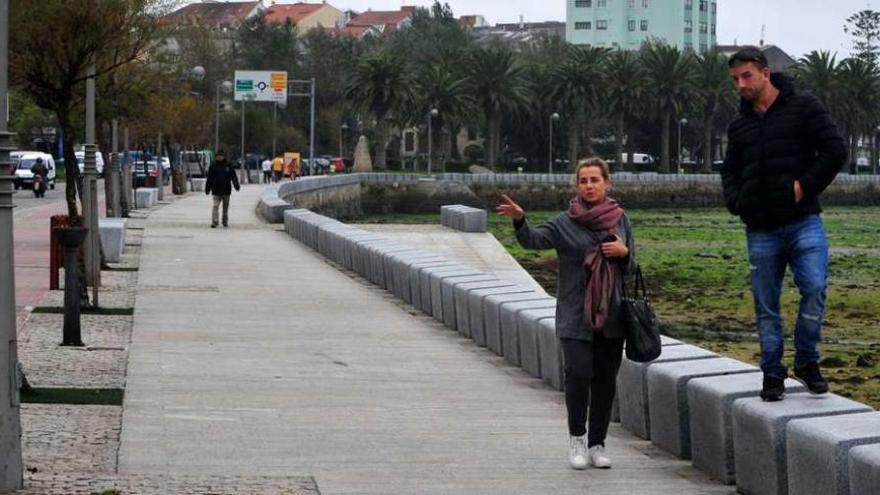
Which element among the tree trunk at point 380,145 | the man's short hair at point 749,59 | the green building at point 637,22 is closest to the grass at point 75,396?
the man's short hair at point 749,59

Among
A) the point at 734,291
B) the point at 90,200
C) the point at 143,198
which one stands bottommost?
the point at 734,291

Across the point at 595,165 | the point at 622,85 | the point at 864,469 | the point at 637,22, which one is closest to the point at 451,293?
the point at 595,165

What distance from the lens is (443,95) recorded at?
11219cm

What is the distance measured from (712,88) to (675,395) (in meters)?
113

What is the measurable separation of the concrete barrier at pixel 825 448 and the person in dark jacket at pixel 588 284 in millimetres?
1512

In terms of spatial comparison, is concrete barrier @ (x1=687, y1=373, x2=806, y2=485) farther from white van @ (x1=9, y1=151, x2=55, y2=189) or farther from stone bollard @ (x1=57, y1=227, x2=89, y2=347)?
white van @ (x1=9, y1=151, x2=55, y2=189)

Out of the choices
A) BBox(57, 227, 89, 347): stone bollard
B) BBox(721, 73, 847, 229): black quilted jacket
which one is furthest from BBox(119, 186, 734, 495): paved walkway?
BBox(721, 73, 847, 229): black quilted jacket

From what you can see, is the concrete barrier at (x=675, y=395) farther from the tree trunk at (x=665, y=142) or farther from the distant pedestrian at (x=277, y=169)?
the tree trunk at (x=665, y=142)

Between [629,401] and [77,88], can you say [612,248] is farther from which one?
[77,88]

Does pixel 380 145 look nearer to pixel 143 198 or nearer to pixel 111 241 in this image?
pixel 143 198

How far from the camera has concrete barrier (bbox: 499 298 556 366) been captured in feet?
54.2

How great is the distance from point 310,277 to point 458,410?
48.0 ft

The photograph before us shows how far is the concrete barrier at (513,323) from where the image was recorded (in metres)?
16.5

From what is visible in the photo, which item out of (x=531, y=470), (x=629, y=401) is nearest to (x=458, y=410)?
(x=629, y=401)
